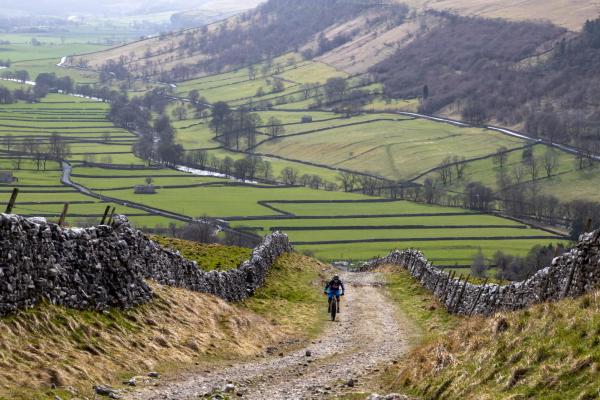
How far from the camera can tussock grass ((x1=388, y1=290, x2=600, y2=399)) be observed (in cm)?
1564

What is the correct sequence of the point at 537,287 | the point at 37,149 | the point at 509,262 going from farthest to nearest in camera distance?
the point at 37,149
the point at 509,262
the point at 537,287

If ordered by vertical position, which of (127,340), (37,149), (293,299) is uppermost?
(127,340)

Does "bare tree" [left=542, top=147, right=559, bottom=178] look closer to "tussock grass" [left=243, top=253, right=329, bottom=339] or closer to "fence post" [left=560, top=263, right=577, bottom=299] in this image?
"tussock grass" [left=243, top=253, right=329, bottom=339]

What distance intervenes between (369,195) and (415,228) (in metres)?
35.9

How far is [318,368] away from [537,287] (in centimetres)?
702

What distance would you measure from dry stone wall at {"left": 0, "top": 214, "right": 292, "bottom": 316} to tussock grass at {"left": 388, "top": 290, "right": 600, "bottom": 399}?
26.7 ft

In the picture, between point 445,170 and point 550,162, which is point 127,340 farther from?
point 550,162

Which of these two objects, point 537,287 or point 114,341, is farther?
point 537,287

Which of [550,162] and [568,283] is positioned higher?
[568,283]

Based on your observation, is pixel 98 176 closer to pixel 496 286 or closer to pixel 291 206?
pixel 291 206

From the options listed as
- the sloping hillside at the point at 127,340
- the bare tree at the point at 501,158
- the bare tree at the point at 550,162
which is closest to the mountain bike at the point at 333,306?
the sloping hillside at the point at 127,340

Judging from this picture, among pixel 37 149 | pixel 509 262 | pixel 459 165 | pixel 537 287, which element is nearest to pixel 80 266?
pixel 537 287

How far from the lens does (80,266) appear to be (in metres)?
23.2

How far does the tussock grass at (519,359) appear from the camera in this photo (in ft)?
51.3
